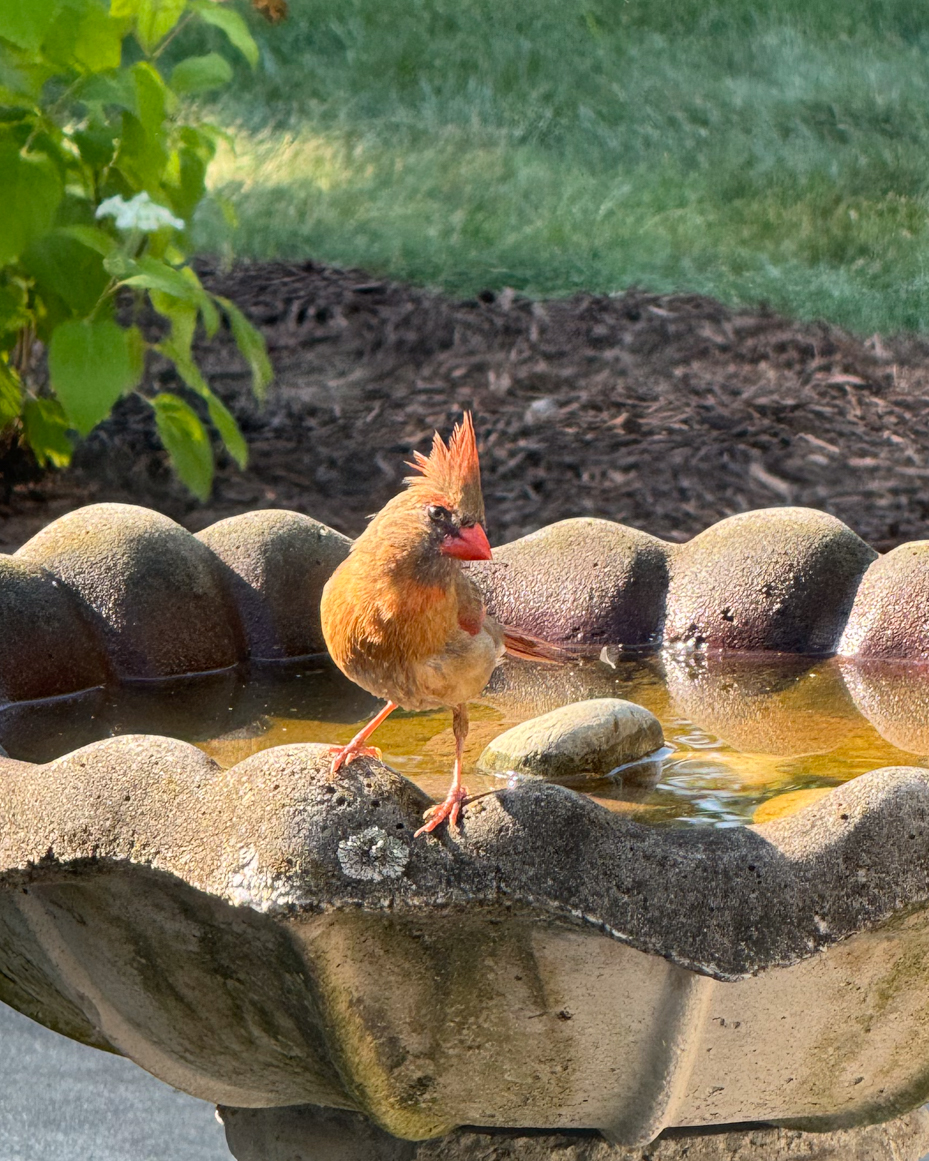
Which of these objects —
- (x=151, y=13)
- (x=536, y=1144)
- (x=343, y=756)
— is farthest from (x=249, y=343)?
(x=343, y=756)

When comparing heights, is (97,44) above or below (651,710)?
above

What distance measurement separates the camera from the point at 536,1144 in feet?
6.49

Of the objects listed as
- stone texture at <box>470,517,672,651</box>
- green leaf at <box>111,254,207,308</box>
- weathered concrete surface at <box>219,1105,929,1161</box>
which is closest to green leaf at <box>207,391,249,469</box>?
green leaf at <box>111,254,207,308</box>

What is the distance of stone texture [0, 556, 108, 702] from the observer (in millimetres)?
2414

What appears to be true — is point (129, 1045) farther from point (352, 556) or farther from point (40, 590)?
point (40, 590)

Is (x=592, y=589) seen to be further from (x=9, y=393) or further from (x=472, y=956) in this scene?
(x=9, y=393)

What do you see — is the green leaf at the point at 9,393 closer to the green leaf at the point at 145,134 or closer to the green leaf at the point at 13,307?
the green leaf at the point at 13,307

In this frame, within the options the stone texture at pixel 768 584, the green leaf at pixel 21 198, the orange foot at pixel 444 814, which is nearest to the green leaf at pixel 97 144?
the green leaf at pixel 21 198

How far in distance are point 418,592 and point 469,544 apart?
8cm

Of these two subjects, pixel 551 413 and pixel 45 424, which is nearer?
pixel 45 424

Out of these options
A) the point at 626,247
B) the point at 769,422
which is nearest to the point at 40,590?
the point at 769,422

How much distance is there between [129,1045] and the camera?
5.98 feet

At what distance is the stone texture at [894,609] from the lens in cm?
263

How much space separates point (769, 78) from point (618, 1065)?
316 inches
